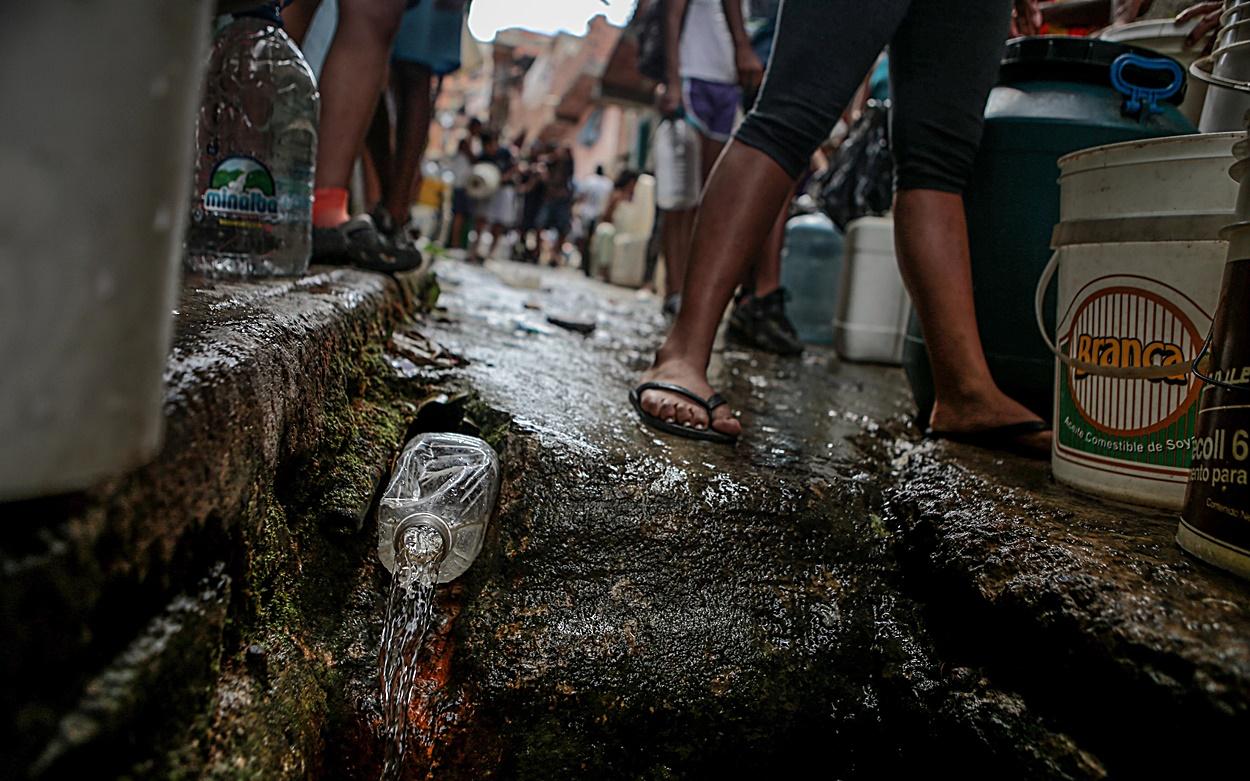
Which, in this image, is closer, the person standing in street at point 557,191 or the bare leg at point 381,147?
the bare leg at point 381,147

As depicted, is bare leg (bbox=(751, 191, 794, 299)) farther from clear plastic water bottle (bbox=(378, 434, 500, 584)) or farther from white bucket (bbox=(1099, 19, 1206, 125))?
clear plastic water bottle (bbox=(378, 434, 500, 584))

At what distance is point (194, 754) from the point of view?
679 millimetres

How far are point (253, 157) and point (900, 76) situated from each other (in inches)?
55.4

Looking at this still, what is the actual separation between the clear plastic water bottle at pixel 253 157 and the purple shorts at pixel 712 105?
2.02 metres

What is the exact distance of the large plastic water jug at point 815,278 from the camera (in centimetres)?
404

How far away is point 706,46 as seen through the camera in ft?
11.8

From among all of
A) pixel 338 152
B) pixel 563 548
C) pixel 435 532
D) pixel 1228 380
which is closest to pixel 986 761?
pixel 1228 380

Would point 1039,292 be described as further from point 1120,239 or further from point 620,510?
point 620,510

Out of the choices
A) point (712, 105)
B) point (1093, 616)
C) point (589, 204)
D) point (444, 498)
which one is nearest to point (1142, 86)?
point (1093, 616)

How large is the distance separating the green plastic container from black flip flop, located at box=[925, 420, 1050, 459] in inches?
Answer: 7.2

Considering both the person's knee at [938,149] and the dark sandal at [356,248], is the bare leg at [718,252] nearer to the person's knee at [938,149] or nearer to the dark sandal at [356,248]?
the person's knee at [938,149]

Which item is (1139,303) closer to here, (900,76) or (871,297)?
(900,76)

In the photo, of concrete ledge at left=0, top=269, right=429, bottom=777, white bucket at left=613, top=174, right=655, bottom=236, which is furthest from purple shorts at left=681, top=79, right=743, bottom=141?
white bucket at left=613, top=174, right=655, bottom=236

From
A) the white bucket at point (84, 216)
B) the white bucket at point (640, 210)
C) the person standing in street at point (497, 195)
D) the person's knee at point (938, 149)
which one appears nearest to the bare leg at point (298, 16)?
the person's knee at point (938, 149)
